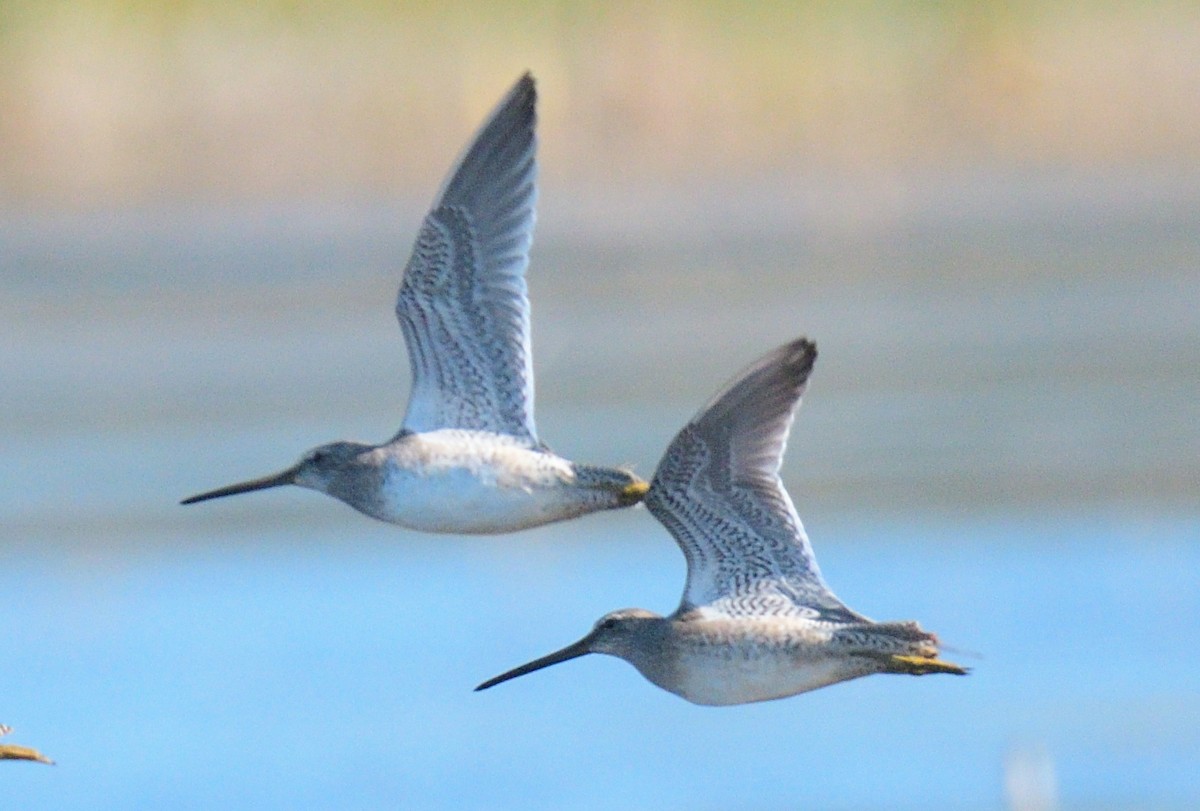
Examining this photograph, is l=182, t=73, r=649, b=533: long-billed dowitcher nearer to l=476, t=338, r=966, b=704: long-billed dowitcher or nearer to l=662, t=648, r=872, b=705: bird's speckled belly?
l=476, t=338, r=966, b=704: long-billed dowitcher

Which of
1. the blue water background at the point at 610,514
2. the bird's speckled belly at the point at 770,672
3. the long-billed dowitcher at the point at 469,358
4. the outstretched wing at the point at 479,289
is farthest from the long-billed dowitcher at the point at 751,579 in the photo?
the blue water background at the point at 610,514

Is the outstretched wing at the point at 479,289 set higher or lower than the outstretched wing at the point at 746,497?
higher

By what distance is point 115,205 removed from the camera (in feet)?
91.7

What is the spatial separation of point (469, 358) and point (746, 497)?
1563mm

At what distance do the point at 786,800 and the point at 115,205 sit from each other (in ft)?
55.6

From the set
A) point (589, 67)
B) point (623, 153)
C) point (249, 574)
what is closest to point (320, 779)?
point (249, 574)

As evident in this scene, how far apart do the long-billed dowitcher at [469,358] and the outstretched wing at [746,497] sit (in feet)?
2.03

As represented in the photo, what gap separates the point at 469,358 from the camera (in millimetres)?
9297

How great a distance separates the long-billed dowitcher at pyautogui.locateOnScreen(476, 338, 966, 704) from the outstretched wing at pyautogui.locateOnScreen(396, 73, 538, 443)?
3.93 feet

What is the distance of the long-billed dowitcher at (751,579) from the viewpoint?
310 inches

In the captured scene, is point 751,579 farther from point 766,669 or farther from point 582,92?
point 582,92

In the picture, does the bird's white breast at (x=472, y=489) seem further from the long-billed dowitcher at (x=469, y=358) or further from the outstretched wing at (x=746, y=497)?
the outstretched wing at (x=746, y=497)

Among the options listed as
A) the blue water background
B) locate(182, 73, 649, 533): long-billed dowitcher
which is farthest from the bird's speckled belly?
the blue water background

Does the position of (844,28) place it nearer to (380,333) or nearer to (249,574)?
(380,333)
